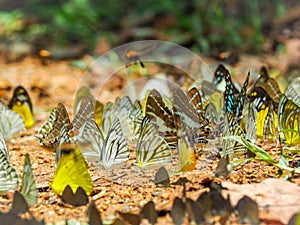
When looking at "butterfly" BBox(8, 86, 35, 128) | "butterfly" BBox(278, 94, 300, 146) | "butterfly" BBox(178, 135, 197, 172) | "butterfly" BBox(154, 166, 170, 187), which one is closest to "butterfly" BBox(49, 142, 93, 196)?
"butterfly" BBox(154, 166, 170, 187)

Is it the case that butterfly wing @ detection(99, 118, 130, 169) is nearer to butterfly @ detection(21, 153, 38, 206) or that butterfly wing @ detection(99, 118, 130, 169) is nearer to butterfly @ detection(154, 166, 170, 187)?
butterfly @ detection(154, 166, 170, 187)

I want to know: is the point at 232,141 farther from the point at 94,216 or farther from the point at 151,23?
the point at 151,23

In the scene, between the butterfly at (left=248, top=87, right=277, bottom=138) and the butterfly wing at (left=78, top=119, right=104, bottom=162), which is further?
the butterfly at (left=248, top=87, right=277, bottom=138)

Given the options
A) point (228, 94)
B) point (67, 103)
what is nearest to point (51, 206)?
point (228, 94)

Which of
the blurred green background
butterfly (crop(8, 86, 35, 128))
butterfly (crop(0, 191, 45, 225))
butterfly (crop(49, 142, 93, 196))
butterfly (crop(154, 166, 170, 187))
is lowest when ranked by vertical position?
butterfly (crop(0, 191, 45, 225))

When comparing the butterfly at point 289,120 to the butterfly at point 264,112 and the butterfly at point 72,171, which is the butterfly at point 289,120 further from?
the butterfly at point 72,171

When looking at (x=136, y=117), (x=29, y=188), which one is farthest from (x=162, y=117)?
(x=29, y=188)

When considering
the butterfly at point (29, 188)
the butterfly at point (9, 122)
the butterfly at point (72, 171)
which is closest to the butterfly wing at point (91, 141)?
the butterfly at point (72, 171)
